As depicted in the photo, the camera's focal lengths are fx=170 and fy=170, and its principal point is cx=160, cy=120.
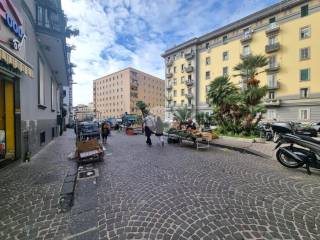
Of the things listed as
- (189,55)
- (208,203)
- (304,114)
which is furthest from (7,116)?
(189,55)

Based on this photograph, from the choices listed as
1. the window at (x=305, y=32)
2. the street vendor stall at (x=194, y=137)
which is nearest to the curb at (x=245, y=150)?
the street vendor stall at (x=194, y=137)

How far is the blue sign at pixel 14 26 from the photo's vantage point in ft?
14.4

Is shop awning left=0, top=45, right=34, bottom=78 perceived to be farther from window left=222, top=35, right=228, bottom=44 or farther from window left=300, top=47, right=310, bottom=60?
window left=222, top=35, right=228, bottom=44

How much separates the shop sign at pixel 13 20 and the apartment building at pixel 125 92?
63004 millimetres

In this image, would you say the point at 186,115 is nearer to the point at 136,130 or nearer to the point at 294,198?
the point at 136,130

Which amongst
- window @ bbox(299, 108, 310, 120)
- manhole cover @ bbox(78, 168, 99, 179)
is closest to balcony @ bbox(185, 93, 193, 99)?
window @ bbox(299, 108, 310, 120)

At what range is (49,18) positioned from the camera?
764 cm

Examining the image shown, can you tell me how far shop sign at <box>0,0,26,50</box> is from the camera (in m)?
4.27

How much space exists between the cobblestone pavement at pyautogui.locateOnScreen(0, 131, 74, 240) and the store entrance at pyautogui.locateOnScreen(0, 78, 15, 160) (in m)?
0.67

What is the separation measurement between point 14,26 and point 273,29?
2903cm

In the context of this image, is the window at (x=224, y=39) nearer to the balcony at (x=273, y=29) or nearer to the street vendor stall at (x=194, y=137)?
the balcony at (x=273, y=29)

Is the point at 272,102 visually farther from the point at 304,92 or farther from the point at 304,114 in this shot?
the point at 304,114

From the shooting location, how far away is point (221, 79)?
13.8 m

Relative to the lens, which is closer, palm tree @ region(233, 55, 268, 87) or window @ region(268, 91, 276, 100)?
palm tree @ region(233, 55, 268, 87)
